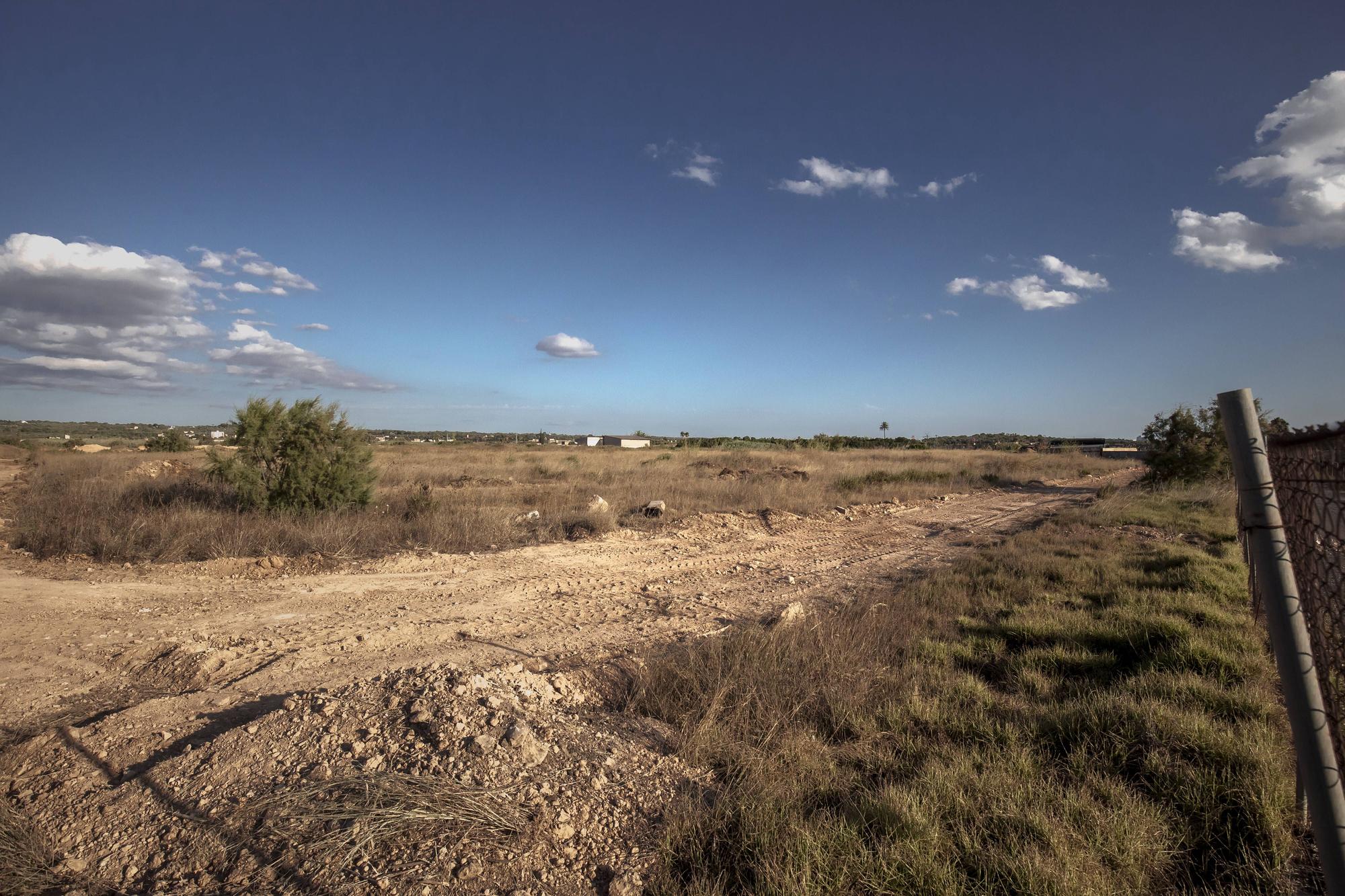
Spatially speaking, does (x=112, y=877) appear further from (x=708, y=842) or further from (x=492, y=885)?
(x=708, y=842)

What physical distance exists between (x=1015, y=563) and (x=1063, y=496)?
14.2 meters

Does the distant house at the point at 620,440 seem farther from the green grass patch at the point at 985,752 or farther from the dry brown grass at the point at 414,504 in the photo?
the green grass patch at the point at 985,752

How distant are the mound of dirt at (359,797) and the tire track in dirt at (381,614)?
904 mm

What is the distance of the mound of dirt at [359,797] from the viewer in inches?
107

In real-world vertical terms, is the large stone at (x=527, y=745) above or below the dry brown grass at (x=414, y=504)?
below

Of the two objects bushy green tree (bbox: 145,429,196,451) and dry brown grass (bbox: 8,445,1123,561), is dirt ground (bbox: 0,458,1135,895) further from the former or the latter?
bushy green tree (bbox: 145,429,196,451)

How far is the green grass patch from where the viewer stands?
2.80 m

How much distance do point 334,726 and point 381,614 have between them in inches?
132

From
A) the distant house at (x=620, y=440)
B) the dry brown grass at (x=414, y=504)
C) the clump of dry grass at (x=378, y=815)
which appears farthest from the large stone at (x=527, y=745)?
the distant house at (x=620, y=440)

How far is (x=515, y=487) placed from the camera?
1728 cm

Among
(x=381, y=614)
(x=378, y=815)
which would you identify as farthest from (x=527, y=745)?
(x=381, y=614)

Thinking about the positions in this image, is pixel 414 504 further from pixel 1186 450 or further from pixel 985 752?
pixel 1186 450

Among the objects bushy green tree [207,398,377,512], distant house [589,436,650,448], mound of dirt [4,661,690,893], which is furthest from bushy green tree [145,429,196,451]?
distant house [589,436,650,448]

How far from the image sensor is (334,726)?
3.69 m
